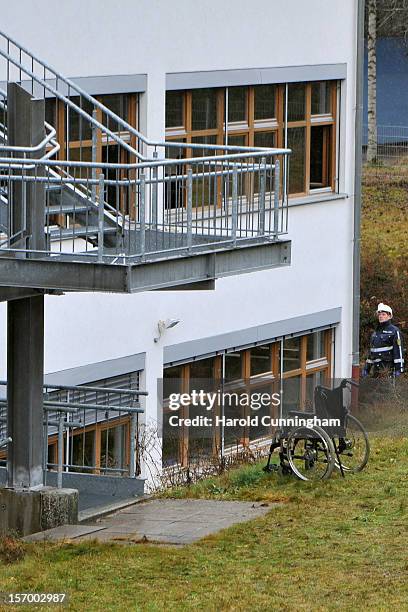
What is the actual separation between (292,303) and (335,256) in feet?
4.77

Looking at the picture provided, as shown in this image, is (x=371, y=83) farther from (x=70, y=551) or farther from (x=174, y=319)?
(x=70, y=551)

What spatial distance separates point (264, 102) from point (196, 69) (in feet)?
7.46

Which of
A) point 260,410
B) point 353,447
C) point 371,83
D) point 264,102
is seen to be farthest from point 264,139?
point 371,83

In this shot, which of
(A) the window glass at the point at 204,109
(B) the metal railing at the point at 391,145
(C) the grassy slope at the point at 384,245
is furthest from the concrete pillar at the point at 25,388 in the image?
(B) the metal railing at the point at 391,145

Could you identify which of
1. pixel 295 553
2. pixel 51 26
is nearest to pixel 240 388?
pixel 51 26

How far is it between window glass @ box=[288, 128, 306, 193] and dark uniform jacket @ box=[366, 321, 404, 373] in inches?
103

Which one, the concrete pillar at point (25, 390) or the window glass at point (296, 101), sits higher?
the window glass at point (296, 101)

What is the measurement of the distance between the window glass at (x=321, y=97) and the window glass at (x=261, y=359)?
3648 mm

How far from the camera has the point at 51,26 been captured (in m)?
17.1

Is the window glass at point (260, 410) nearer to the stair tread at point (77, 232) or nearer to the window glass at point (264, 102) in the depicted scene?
the window glass at point (264, 102)

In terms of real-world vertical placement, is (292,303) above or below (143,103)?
below

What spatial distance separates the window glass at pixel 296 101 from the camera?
22.5 metres

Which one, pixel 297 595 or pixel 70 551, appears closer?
pixel 297 595

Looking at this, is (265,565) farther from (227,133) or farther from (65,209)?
(227,133)
